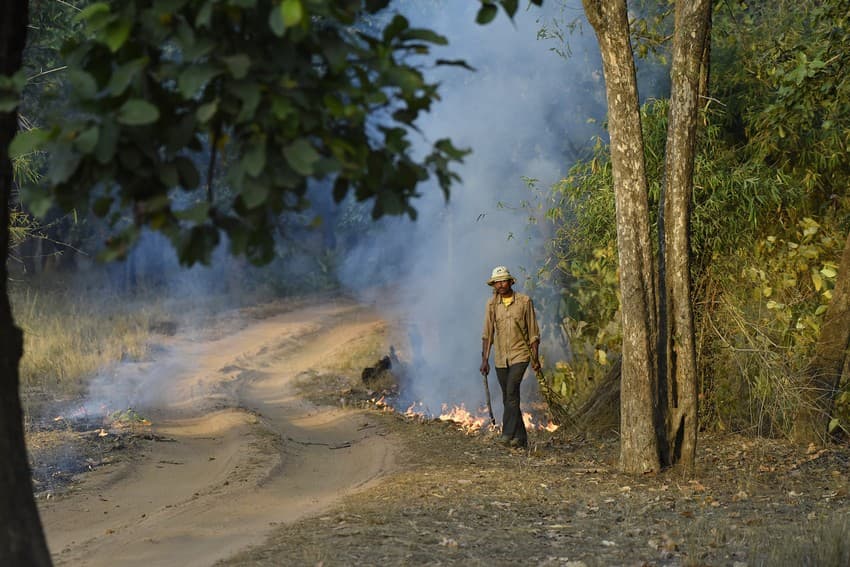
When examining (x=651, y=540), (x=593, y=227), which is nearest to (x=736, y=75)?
(x=593, y=227)

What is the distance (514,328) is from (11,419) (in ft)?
25.0

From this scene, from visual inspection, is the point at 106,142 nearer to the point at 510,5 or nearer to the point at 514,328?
the point at 510,5

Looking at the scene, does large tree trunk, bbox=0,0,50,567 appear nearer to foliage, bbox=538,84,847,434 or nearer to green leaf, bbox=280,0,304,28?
green leaf, bbox=280,0,304,28

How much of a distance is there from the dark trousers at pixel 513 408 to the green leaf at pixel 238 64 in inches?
329

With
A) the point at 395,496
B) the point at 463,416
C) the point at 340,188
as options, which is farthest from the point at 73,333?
the point at 340,188

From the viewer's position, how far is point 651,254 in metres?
8.76

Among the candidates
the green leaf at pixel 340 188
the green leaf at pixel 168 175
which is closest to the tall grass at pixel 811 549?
the green leaf at pixel 340 188

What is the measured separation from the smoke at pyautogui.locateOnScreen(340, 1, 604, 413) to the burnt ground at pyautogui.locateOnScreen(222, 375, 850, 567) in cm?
484

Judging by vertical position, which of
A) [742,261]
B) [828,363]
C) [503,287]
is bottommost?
[828,363]

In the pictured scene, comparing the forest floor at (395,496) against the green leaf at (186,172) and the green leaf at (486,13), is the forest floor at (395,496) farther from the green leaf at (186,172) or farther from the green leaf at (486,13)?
the green leaf at (486,13)

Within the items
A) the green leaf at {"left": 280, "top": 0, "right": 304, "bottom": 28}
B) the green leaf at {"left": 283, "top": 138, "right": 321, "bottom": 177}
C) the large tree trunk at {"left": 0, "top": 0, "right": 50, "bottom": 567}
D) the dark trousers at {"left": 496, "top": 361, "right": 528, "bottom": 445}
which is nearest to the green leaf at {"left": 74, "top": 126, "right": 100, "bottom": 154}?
the green leaf at {"left": 283, "top": 138, "right": 321, "bottom": 177}

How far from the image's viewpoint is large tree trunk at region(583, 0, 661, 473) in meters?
8.55

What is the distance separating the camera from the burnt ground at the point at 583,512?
6137 mm

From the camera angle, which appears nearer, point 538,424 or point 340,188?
point 340,188
